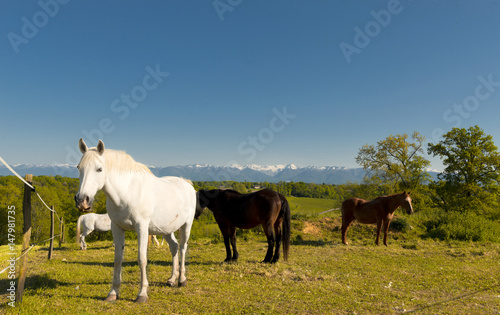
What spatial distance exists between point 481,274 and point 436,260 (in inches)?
67.6

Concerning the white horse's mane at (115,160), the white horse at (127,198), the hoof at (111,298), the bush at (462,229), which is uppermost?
the white horse's mane at (115,160)

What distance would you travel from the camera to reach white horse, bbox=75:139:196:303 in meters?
3.88

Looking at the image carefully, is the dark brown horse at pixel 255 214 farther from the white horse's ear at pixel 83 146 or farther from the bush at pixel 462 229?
the bush at pixel 462 229

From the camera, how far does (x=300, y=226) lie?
13.5 metres

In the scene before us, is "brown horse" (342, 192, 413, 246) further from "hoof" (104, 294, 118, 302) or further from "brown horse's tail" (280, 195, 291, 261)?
Answer: "hoof" (104, 294, 118, 302)

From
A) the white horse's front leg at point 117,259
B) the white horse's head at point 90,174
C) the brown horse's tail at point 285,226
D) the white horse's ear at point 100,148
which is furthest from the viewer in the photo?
the brown horse's tail at point 285,226

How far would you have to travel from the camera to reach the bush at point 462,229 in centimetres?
1173

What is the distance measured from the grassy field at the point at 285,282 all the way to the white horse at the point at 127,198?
75 cm

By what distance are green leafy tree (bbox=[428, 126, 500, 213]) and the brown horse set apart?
16.6 m

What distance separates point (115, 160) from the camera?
4277 millimetres

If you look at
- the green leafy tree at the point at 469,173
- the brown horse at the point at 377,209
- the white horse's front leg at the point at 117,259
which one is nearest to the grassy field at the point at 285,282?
the white horse's front leg at the point at 117,259

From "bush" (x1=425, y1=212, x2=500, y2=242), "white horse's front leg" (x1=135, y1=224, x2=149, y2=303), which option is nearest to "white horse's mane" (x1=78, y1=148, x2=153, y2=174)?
"white horse's front leg" (x1=135, y1=224, x2=149, y2=303)

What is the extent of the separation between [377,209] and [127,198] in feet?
34.3

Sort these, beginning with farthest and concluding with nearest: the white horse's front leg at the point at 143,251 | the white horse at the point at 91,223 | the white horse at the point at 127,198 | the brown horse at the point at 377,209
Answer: the brown horse at the point at 377,209
the white horse at the point at 91,223
the white horse's front leg at the point at 143,251
the white horse at the point at 127,198
